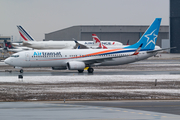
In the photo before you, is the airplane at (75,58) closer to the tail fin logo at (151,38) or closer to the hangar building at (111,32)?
the tail fin logo at (151,38)

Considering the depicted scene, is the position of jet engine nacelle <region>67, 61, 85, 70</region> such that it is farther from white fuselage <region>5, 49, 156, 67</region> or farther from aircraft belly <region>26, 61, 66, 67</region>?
aircraft belly <region>26, 61, 66, 67</region>

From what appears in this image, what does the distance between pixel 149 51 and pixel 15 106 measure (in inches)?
1287

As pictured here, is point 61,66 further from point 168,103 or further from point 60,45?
point 60,45

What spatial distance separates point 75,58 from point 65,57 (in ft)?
4.86

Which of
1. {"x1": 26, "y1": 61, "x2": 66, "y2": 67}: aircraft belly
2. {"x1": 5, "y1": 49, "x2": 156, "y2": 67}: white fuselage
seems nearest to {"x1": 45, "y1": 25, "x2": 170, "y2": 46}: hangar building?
{"x1": 5, "y1": 49, "x2": 156, "y2": 67}: white fuselage

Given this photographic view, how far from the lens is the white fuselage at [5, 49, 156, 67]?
43.8m

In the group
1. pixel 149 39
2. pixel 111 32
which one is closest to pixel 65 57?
pixel 149 39

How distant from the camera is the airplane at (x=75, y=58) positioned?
144 feet

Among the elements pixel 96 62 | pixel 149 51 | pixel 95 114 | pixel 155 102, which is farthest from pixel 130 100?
pixel 149 51

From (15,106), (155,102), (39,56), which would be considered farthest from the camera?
(39,56)

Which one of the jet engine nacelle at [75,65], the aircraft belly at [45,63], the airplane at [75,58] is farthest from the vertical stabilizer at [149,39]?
the aircraft belly at [45,63]

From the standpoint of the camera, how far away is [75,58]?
147ft

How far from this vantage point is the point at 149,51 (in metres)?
47.8

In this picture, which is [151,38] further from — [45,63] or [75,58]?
[45,63]
